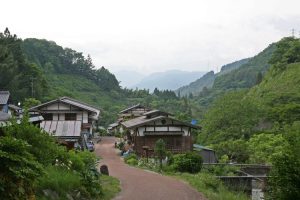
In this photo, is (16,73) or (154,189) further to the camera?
(16,73)

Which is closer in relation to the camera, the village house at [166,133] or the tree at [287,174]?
the tree at [287,174]

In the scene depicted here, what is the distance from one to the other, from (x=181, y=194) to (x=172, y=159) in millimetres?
10952

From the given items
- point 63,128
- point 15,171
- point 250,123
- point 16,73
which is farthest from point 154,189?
point 16,73

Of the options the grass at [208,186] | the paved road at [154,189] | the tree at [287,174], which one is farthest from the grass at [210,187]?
the tree at [287,174]

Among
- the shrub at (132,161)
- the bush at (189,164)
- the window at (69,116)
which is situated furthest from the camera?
the window at (69,116)

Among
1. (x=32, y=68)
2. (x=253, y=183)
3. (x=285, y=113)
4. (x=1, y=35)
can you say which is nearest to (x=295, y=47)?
(x=285, y=113)

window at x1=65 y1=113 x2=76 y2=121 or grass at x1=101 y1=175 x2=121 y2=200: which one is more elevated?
window at x1=65 y1=113 x2=76 y2=121

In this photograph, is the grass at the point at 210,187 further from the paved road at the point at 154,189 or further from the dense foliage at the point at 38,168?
the dense foliage at the point at 38,168

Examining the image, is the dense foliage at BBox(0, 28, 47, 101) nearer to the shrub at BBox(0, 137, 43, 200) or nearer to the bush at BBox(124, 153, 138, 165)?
the bush at BBox(124, 153, 138, 165)

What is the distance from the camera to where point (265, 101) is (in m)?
53.6

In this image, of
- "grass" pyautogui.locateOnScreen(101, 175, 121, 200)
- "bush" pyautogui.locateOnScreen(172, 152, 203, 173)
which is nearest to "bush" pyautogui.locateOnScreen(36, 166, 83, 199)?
"grass" pyautogui.locateOnScreen(101, 175, 121, 200)

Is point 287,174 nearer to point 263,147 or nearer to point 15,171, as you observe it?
point 15,171

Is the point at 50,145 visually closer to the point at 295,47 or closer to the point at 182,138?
the point at 182,138

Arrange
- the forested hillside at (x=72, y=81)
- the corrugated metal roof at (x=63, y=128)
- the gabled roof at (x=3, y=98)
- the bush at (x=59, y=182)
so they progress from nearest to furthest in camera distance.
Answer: the bush at (x=59, y=182), the corrugated metal roof at (x=63, y=128), the gabled roof at (x=3, y=98), the forested hillside at (x=72, y=81)
